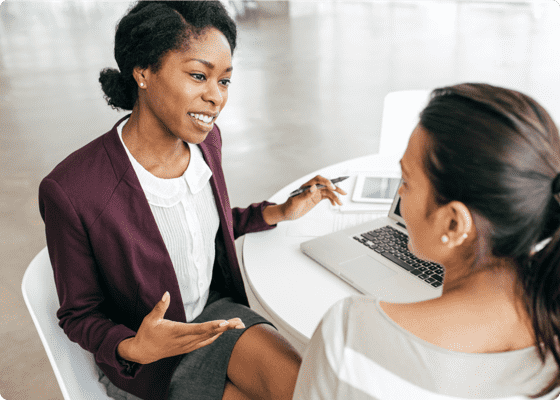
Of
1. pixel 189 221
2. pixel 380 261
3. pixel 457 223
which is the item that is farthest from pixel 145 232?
pixel 457 223

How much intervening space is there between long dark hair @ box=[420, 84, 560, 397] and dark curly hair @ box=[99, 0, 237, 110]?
28.4 inches

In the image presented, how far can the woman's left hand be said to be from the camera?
158cm

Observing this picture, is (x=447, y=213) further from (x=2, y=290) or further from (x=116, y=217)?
(x=2, y=290)

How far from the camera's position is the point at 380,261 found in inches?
55.1

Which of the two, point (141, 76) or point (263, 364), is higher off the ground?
point (141, 76)

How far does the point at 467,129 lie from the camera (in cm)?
68

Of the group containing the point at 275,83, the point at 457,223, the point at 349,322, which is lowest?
the point at 275,83

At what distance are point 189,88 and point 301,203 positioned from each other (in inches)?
20.7

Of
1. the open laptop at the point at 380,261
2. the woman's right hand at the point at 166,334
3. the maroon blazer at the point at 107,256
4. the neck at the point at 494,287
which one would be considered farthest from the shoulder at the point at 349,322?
the maroon blazer at the point at 107,256

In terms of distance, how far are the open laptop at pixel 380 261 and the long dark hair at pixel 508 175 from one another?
0.53m

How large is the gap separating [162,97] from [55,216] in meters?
0.39

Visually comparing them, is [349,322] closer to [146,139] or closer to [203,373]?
[203,373]

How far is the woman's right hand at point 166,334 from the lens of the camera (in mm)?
1068

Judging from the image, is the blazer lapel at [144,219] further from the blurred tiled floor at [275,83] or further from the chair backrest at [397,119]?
the chair backrest at [397,119]
